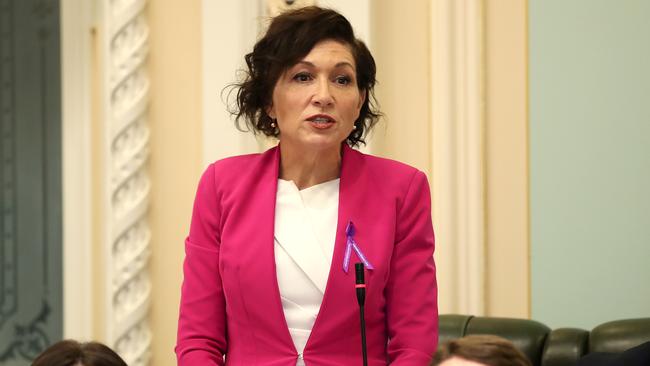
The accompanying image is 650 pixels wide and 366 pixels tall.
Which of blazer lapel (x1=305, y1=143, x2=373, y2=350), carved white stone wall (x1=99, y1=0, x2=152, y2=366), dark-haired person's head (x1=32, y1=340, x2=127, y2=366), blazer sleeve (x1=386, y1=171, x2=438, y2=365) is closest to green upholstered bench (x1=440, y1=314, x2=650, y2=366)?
blazer sleeve (x1=386, y1=171, x2=438, y2=365)

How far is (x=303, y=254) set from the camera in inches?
103

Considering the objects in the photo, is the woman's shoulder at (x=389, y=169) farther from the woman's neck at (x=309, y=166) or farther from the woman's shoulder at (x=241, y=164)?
the woman's shoulder at (x=241, y=164)

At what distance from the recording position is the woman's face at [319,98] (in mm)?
2629

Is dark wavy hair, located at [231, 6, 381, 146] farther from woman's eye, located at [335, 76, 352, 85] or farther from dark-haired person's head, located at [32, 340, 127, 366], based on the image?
dark-haired person's head, located at [32, 340, 127, 366]

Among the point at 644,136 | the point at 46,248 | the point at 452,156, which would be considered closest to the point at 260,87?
the point at 452,156

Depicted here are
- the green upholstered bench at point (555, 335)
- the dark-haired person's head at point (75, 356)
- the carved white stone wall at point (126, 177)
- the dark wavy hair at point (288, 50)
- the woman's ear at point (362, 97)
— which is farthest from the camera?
the carved white stone wall at point (126, 177)

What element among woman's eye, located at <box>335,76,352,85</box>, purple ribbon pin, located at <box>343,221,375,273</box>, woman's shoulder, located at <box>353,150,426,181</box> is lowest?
purple ribbon pin, located at <box>343,221,375,273</box>

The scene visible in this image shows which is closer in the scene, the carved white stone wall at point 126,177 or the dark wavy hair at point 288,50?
the dark wavy hair at point 288,50

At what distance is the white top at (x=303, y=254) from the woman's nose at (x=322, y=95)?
0.77ft

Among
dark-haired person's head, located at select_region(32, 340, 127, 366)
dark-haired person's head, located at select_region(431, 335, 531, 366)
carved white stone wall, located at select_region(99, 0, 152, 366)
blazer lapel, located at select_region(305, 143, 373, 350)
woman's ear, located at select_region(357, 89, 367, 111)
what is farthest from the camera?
carved white stone wall, located at select_region(99, 0, 152, 366)

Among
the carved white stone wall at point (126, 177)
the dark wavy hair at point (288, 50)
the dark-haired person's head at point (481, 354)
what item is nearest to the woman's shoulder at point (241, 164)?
the dark wavy hair at point (288, 50)

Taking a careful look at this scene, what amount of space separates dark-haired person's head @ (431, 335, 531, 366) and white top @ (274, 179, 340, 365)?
0.71 metres

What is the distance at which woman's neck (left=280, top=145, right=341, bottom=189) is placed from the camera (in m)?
2.73

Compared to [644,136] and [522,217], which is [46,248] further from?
[644,136]
